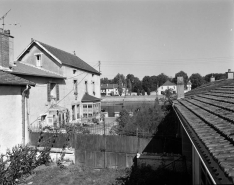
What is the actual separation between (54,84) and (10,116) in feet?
26.6

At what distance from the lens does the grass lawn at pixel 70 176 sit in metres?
8.59

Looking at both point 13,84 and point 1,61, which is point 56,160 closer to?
point 13,84

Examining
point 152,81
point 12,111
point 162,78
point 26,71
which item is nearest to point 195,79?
point 162,78

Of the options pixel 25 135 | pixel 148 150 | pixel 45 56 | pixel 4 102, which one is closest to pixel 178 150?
pixel 148 150

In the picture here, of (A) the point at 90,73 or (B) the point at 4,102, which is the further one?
(A) the point at 90,73

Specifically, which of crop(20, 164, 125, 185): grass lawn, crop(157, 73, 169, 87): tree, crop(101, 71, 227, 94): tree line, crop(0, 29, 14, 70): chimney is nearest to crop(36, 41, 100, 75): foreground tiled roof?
crop(0, 29, 14, 70): chimney

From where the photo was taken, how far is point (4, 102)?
390 inches

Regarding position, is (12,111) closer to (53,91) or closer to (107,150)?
(107,150)

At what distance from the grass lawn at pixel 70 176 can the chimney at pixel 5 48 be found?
7.03 meters

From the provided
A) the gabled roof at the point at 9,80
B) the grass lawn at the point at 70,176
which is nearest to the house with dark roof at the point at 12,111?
the gabled roof at the point at 9,80

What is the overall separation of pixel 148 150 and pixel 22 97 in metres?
7.59

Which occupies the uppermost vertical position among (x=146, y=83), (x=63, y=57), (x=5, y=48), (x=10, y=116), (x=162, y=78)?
(x=162, y=78)

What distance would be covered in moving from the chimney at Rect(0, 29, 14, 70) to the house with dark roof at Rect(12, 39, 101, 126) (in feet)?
2.64

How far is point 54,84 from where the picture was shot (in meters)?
18.1
